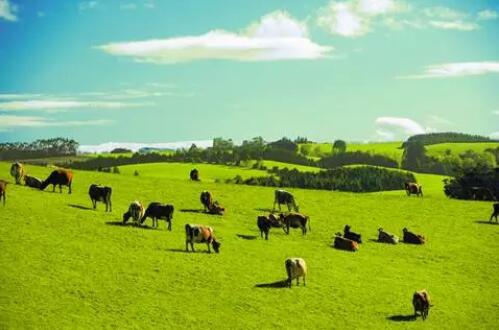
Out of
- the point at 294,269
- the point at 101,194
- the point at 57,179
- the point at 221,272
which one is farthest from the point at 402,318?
the point at 57,179

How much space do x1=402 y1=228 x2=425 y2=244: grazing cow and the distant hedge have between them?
87029mm

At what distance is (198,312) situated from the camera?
28.5 meters

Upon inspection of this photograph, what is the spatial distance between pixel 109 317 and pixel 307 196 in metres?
37.7

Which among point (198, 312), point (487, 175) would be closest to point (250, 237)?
point (198, 312)

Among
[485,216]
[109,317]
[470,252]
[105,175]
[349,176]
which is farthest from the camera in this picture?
[349,176]

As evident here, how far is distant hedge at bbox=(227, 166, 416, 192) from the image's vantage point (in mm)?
143250

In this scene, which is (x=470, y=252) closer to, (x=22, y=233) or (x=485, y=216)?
(x=485, y=216)

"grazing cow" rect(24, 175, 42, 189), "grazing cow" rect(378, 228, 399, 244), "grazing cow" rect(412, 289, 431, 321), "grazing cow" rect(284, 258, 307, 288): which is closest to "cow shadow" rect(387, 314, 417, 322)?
"grazing cow" rect(412, 289, 431, 321)

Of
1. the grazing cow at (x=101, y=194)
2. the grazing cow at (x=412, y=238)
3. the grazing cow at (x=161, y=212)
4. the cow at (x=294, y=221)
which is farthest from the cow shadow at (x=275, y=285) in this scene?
the grazing cow at (x=412, y=238)

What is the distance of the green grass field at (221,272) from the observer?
28031 mm

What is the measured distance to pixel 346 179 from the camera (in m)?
152

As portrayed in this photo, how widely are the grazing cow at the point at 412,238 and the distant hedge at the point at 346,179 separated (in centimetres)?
8703

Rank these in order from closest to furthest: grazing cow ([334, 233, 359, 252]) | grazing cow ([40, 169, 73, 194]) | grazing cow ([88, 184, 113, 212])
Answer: grazing cow ([334, 233, 359, 252]) → grazing cow ([88, 184, 113, 212]) → grazing cow ([40, 169, 73, 194])

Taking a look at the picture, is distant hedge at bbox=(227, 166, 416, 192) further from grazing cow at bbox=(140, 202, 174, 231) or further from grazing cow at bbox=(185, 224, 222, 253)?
grazing cow at bbox=(185, 224, 222, 253)
